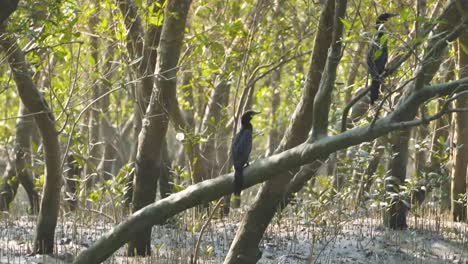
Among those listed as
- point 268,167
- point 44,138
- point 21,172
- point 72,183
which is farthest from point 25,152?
point 268,167

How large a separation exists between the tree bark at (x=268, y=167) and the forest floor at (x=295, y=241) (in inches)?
63.9

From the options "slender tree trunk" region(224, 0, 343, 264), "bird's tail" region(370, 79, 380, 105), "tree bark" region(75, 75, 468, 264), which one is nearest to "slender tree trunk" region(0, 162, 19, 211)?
"tree bark" region(75, 75, 468, 264)

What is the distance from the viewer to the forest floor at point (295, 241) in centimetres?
1032

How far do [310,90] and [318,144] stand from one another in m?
1.70

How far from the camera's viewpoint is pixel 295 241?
11328 mm

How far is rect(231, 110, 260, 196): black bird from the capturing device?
291 inches

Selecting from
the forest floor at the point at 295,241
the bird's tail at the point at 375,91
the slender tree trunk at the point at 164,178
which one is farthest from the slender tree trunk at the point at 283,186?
the slender tree trunk at the point at 164,178

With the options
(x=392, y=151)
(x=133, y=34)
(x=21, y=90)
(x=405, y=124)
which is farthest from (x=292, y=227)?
(x=405, y=124)

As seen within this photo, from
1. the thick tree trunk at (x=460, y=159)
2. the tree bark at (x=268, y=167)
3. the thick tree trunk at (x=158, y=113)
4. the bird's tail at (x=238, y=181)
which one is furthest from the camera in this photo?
the thick tree trunk at (x=460, y=159)

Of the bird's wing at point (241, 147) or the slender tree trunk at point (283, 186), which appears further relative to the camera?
the bird's wing at point (241, 147)

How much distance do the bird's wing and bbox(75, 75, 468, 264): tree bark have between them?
2.87 ft

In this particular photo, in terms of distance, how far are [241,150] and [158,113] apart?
1337 mm

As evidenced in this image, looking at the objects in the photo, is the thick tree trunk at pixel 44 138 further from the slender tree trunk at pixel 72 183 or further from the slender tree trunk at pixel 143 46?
the slender tree trunk at pixel 143 46

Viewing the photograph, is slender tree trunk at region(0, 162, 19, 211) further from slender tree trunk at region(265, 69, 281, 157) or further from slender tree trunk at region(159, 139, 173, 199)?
slender tree trunk at region(265, 69, 281, 157)
